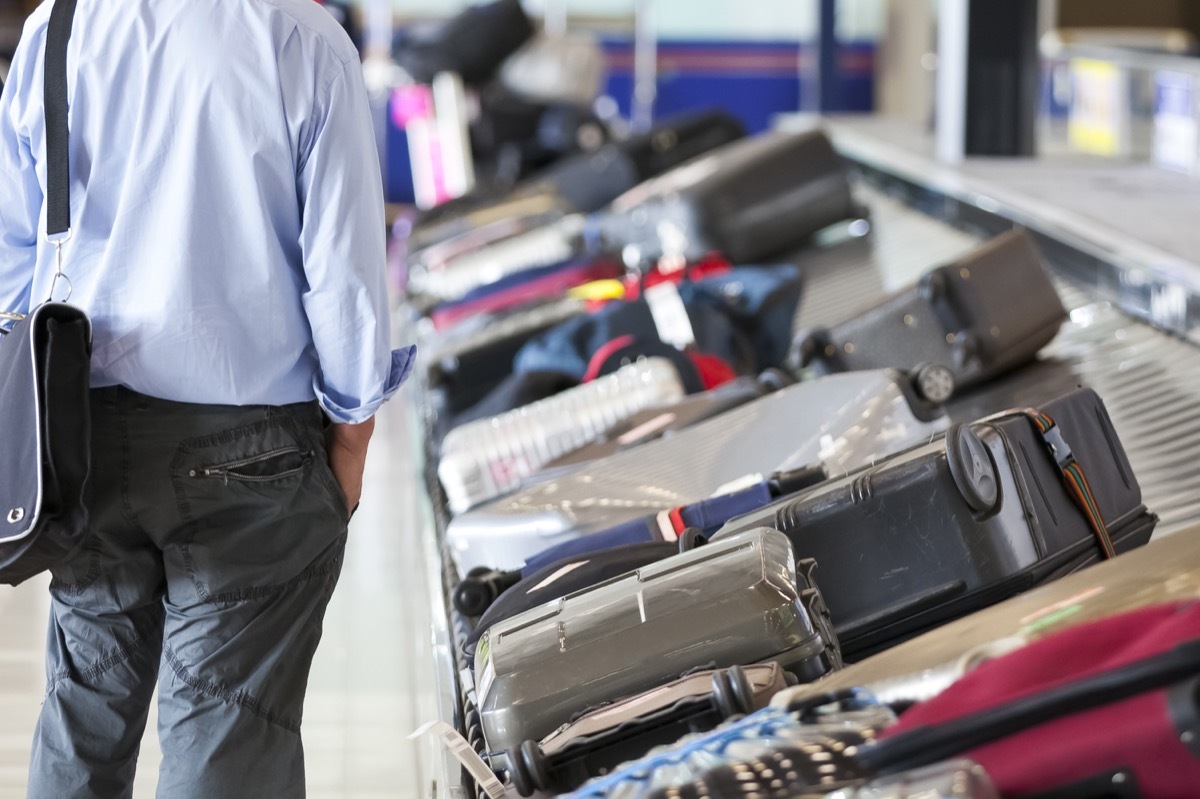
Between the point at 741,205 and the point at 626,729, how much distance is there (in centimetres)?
386

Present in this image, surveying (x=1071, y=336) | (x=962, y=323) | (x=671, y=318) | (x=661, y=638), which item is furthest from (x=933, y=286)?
(x=661, y=638)

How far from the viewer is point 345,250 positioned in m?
1.99

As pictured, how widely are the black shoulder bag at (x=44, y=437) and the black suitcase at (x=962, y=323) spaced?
6.87 feet

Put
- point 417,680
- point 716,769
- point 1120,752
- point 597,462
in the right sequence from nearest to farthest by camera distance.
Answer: point 1120,752, point 716,769, point 597,462, point 417,680

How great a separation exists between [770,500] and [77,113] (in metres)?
1.27

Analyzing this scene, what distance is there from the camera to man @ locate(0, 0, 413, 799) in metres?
1.95

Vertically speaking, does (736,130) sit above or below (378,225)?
below

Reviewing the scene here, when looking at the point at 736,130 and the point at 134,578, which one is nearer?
the point at 134,578

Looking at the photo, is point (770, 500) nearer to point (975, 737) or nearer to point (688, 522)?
point (688, 522)

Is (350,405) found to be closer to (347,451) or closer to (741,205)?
(347,451)

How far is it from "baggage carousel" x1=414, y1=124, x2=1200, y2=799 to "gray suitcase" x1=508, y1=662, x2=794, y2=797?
0.28 metres

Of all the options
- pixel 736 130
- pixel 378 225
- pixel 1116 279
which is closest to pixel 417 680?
pixel 378 225

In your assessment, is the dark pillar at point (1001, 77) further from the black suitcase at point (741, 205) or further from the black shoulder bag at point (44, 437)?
the black shoulder bag at point (44, 437)

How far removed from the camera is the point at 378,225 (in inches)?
81.1
